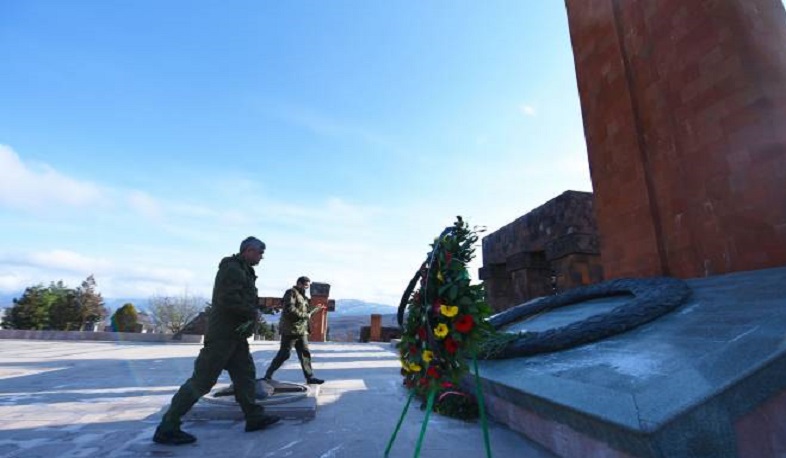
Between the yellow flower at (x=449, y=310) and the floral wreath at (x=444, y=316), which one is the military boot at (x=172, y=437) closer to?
the floral wreath at (x=444, y=316)

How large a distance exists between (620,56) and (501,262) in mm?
7101

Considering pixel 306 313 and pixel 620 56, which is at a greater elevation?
pixel 620 56

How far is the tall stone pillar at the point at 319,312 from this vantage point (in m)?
17.0

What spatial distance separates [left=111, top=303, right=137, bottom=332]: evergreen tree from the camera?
2534 cm

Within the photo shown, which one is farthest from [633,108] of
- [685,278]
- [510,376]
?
[510,376]

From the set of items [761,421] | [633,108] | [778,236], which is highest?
[633,108]

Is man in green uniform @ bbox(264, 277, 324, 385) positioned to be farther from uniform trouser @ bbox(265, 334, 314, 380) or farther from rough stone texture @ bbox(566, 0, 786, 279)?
rough stone texture @ bbox(566, 0, 786, 279)

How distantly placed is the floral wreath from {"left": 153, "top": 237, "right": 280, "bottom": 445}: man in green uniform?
1.79 m

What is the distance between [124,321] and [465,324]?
96.8 feet

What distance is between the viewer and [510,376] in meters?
3.56

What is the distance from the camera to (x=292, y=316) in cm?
611

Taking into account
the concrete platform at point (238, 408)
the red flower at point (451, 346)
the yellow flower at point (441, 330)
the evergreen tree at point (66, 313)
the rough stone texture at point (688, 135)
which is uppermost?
the rough stone texture at point (688, 135)

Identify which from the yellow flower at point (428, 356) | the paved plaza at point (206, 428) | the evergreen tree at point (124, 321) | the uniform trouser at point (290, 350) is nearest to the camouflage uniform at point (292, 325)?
the uniform trouser at point (290, 350)

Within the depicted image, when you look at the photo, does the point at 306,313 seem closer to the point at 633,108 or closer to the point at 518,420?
the point at 518,420
